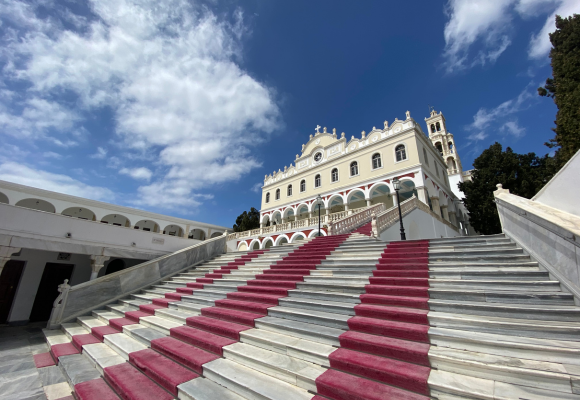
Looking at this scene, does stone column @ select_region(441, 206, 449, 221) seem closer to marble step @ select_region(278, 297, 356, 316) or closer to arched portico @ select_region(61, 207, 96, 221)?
marble step @ select_region(278, 297, 356, 316)

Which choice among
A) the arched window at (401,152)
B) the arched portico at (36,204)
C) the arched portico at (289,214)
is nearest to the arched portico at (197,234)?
the arched portico at (289,214)

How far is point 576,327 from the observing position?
7.88 ft

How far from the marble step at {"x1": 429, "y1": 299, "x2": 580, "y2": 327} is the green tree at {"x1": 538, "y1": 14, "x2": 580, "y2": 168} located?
12.7 meters

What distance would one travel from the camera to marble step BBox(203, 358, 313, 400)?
2359 millimetres

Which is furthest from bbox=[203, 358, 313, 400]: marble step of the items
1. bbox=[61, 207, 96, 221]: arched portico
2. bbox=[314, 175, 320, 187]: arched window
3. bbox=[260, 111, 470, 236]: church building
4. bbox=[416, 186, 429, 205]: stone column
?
bbox=[61, 207, 96, 221]: arched portico

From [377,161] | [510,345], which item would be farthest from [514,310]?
[377,161]

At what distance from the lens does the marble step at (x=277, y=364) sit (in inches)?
99.0

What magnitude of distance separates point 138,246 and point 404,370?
11.9 m

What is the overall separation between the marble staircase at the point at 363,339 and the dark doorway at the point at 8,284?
750cm

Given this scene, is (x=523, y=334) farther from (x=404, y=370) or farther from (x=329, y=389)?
(x=329, y=389)

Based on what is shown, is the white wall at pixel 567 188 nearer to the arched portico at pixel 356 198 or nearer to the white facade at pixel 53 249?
the white facade at pixel 53 249

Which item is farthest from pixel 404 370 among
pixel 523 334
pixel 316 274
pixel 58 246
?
pixel 58 246

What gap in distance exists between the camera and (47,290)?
10.7m

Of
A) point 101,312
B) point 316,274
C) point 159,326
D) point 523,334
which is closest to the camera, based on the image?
point 523,334
